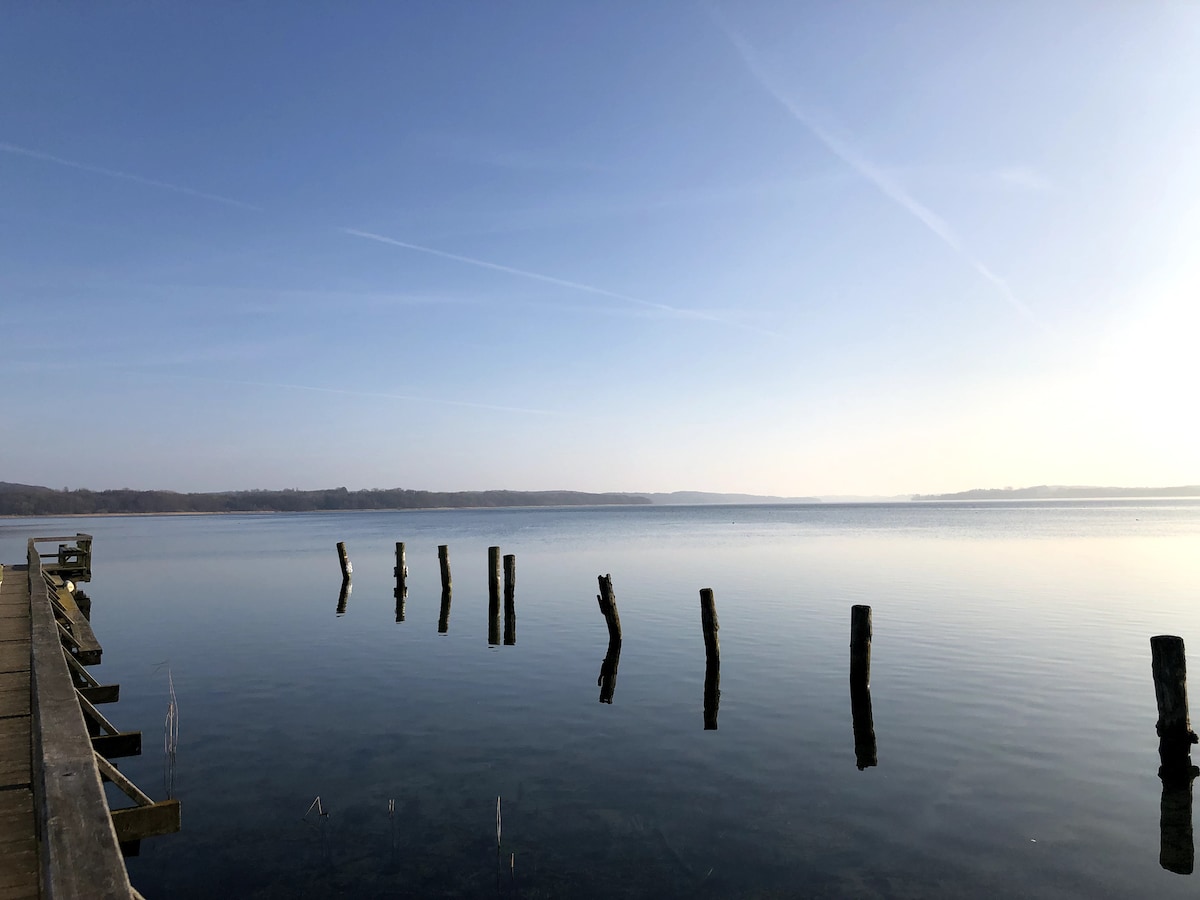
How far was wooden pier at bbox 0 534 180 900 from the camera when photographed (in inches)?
143

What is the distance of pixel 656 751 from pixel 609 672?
5608mm

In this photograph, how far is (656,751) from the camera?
1276cm

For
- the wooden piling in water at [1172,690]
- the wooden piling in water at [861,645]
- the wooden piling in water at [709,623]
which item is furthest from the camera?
the wooden piling in water at [709,623]

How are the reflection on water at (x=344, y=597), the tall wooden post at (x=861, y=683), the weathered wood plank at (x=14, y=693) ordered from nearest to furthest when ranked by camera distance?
the weathered wood plank at (x=14, y=693), the tall wooden post at (x=861, y=683), the reflection on water at (x=344, y=597)

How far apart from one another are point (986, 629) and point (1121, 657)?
13.3 ft

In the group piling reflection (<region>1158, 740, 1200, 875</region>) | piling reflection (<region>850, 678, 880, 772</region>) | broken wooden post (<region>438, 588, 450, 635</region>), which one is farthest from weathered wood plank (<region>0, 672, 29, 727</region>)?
broken wooden post (<region>438, 588, 450, 635</region>)

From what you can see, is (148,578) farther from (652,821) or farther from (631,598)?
(652,821)

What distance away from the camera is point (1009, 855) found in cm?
912

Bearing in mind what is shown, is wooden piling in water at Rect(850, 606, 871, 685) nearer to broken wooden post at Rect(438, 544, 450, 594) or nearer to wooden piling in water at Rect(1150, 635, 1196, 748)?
wooden piling in water at Rect(1150, 635, 1196, 748)

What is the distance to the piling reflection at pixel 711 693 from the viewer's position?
1446 centimetres

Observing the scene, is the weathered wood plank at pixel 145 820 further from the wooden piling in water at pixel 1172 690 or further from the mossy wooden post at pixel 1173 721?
the wooden piling in water at pixel 1172 690

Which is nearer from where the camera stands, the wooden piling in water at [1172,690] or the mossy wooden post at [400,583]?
the wooden piling in water at [1172,690]

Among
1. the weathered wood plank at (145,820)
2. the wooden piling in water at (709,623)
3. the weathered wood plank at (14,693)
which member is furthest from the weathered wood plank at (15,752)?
the wooden piling in water at (709,623)

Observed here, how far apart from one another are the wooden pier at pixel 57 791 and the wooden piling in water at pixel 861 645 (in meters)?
11.9
